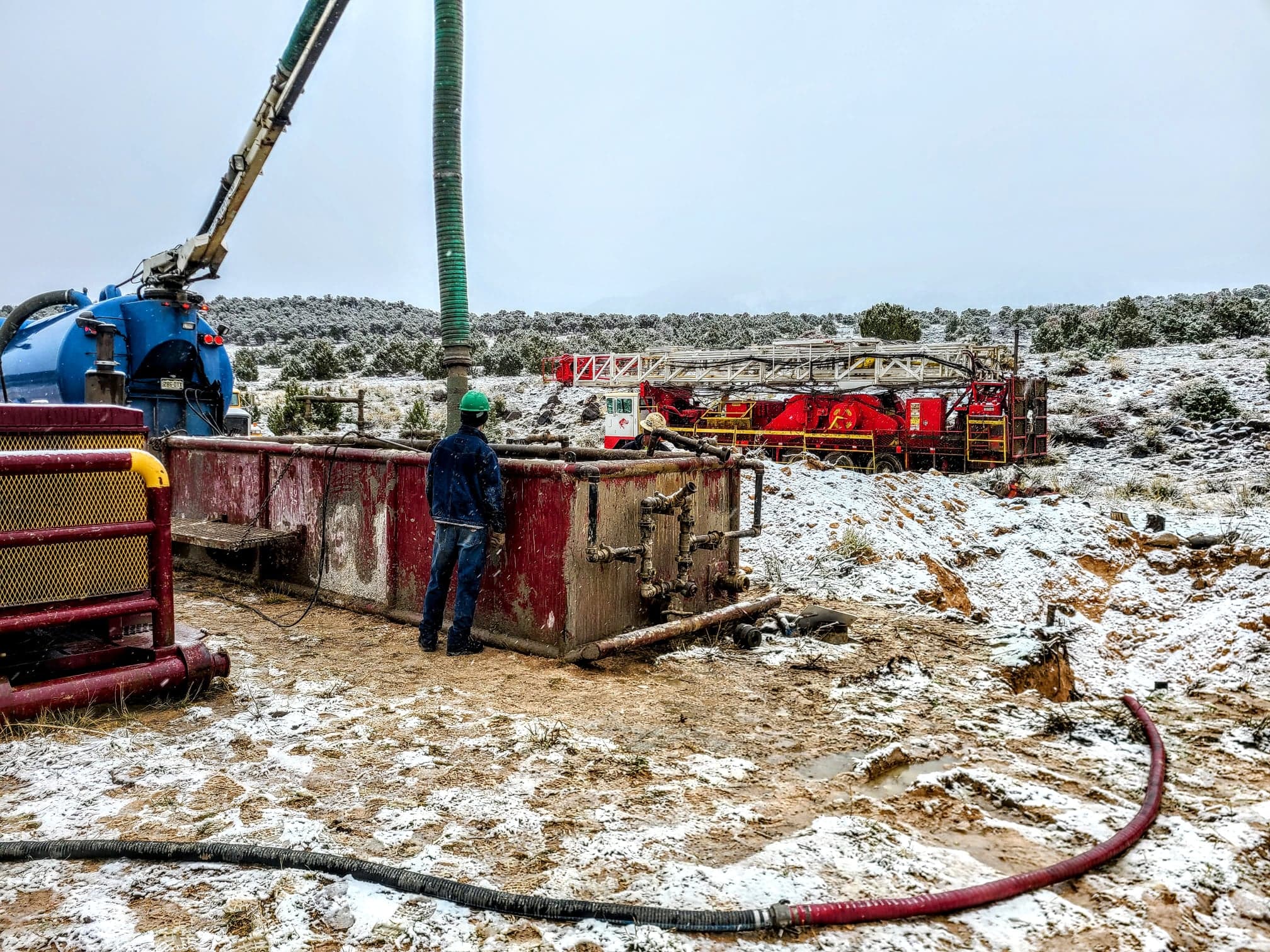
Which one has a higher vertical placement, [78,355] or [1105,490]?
[78,355]

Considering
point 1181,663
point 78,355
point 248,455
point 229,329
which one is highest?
point 229,329

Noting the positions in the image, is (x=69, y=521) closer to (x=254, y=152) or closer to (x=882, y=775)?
(x=882, y=775)

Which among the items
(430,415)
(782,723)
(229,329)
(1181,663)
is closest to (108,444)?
(782,723)

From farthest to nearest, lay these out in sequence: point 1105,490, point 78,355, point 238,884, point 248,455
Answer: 1. point 1105,490
2. point 78,355
3. point 248,455
4. point 238,884

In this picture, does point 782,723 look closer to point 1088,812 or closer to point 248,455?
point 1088,812

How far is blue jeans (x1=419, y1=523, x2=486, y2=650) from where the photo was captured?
20.3 feet

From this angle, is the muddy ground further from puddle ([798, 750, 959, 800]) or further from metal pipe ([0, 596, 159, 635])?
metal pipe ([0, 596, 159, 635])

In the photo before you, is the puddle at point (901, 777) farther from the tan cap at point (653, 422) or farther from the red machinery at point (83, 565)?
the red machinery at point (83, 565)

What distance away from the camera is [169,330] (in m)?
11.3

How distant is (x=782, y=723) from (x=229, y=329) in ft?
207

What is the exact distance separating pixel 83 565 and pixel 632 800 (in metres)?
3.47

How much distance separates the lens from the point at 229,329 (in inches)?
2357

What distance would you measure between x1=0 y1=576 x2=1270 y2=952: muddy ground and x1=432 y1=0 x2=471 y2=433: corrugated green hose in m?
2.62

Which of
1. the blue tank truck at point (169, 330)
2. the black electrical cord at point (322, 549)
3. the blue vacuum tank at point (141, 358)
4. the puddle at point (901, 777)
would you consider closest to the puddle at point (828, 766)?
the puddle at point (901, 777)
